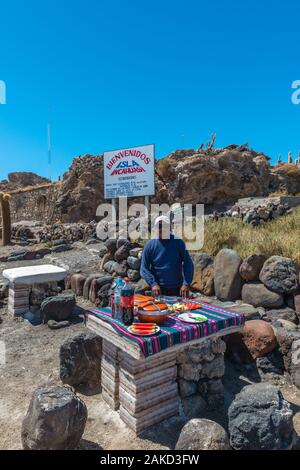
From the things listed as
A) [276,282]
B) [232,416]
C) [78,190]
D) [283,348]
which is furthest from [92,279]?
[78,190]

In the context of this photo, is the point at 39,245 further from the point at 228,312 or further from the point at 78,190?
the point at 228,312

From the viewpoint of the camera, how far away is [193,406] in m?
2.92

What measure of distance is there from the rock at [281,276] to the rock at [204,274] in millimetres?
884

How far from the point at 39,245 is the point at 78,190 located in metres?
4.91

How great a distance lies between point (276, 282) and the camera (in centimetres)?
450

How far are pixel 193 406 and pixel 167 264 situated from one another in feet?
5.22

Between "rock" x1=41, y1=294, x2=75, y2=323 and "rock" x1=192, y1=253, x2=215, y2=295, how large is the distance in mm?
2134

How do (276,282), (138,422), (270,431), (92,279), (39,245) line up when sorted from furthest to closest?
1. (39,245)
2. (92,279)
3. (276,282)
4. (138,422)
5. (270,431)

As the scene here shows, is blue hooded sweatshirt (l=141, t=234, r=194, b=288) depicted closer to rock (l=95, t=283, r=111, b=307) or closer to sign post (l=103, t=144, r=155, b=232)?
rock (l=95, t=283, r=111, b=307)

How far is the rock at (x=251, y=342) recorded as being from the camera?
138 inches

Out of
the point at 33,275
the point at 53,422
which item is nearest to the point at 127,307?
the point at 53,422

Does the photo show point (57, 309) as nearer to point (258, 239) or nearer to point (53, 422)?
point (53, 422)

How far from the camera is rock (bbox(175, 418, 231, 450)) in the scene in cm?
210

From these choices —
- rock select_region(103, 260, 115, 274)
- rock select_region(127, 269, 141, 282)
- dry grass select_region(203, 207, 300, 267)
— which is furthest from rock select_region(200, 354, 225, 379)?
rock select_region(103, 260, 115, 274)
